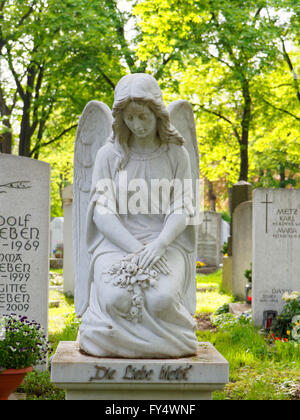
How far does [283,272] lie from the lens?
8188 mm

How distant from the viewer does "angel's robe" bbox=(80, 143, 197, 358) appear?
3400 mm

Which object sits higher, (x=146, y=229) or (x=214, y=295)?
(x=146, y=229)

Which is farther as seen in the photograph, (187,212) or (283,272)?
(283,272)

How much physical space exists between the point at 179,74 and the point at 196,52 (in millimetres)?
3312

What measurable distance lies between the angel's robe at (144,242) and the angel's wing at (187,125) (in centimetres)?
26

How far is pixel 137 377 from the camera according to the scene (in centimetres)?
331

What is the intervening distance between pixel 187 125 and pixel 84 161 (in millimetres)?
906

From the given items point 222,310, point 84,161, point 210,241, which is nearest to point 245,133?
point 210,241

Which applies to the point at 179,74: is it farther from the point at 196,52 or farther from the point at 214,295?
the point at 214,295

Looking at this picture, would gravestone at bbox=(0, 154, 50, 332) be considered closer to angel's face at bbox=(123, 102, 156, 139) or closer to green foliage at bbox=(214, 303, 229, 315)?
angel's face at bbox=(123, 102, 156, 139)

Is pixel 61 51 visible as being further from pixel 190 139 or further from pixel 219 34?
pixel 190 139

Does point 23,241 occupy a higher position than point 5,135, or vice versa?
point 5,135

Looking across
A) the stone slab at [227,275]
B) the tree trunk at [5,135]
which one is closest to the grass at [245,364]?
the stone slab at [227,275]
